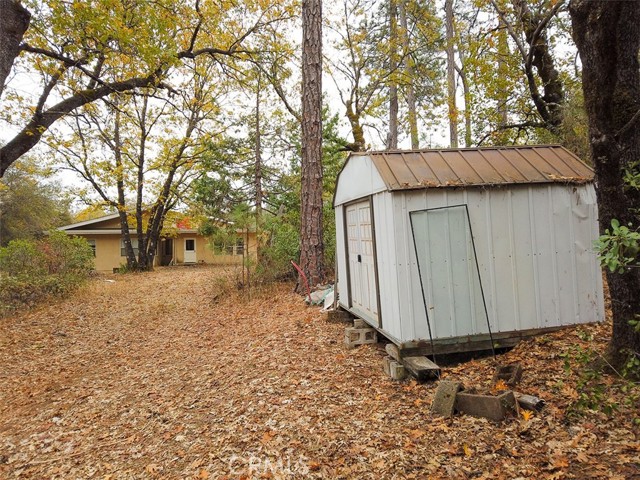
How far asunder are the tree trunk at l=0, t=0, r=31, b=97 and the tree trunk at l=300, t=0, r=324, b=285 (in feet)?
16.9

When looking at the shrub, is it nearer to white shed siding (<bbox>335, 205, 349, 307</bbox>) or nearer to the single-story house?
white shed siding (<bbox>335, 205, 349, 307</bbox>)

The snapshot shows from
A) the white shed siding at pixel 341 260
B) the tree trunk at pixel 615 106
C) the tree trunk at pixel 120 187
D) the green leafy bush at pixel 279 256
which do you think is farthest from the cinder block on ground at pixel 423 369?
the tree trunk at pixel 120 187

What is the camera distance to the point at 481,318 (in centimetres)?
439

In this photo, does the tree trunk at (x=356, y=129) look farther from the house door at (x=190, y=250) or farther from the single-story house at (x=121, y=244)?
the house door at (x=190, y=250)

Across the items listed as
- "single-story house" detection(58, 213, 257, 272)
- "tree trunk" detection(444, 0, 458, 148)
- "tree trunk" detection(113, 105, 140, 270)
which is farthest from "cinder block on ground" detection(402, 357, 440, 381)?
"single-story house" detection(58, 213, 257, 272)

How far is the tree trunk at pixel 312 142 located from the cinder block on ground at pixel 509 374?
5.52 meters

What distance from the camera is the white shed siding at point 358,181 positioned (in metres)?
4.80

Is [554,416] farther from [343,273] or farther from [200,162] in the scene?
[200,162]

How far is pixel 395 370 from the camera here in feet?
14.3

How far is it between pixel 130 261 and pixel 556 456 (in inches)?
876

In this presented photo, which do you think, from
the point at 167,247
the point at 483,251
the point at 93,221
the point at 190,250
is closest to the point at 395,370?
the point at 483,251

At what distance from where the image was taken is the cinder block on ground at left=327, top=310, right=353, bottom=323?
6891 mm

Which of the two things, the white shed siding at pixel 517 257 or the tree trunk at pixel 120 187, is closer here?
the white shed siding at pixel 517 257

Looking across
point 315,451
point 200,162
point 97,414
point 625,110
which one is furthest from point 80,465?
point 200,162
